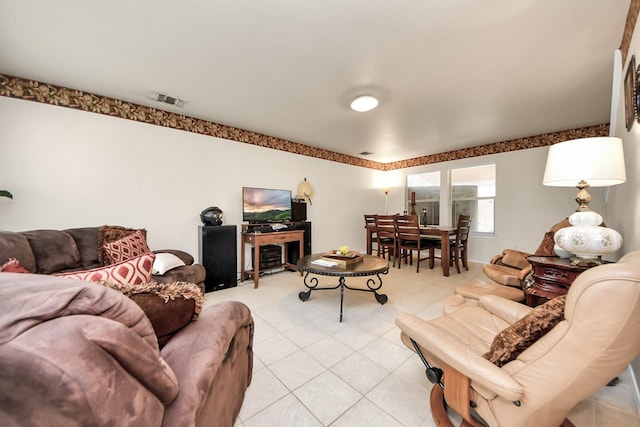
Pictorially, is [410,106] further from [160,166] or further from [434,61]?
[160,166]

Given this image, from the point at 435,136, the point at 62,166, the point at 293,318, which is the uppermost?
the point at 435,136

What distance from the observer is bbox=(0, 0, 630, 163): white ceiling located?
1.53 meters

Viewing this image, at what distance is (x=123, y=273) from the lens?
1183mm

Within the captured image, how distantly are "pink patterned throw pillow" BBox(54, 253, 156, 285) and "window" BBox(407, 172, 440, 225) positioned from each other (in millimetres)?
5232

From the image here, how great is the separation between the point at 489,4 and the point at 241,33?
1639mm

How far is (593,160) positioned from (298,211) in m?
3.50

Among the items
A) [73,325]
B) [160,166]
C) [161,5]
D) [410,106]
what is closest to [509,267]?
[410,106]

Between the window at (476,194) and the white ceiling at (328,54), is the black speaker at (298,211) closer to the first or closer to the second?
the white ceiling at (328,54)

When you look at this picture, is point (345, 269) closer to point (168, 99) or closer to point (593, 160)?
point (593, 160)

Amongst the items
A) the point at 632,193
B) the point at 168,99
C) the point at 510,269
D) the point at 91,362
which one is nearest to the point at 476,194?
the point at 510,269

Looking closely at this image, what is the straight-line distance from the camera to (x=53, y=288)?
515mm

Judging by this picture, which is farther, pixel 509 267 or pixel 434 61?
pixel 509 267

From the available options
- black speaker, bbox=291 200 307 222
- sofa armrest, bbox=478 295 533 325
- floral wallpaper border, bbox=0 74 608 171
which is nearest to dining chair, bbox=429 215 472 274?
floral wallpaper border, bbox=0 74 608 171

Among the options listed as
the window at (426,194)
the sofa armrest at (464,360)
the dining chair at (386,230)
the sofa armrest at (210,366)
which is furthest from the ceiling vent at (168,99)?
the window at (426,194)
